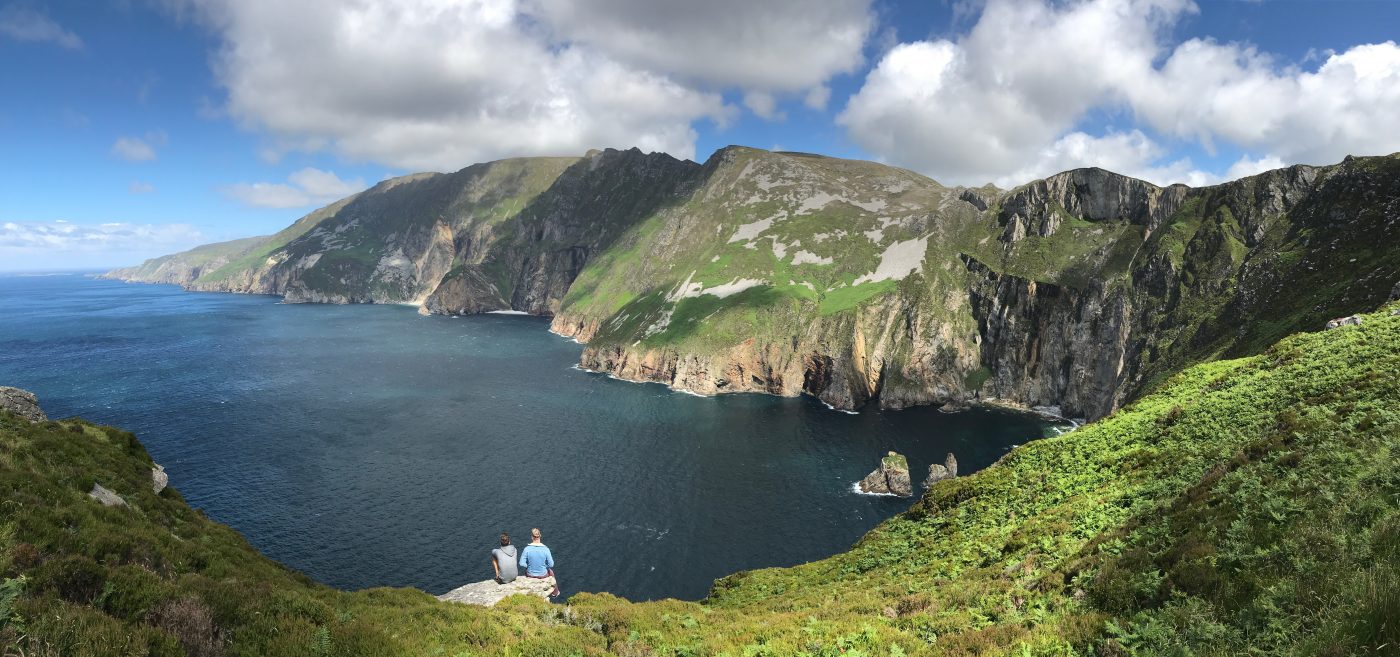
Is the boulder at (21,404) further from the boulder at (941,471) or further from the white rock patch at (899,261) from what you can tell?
the white rock patch at (899,261)

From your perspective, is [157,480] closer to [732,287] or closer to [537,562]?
[537,562]

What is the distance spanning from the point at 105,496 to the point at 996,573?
111 ft

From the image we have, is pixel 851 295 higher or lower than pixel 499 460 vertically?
higher

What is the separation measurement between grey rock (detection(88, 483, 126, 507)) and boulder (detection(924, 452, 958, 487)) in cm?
9033

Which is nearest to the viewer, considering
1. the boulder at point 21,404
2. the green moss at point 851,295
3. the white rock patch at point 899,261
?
the boulder at point 21,404

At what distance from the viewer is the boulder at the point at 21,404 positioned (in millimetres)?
28234

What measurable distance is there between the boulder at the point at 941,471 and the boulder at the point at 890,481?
139 inches

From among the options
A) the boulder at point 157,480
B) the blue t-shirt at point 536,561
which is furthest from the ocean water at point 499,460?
the blue t-shirt at point 536,561

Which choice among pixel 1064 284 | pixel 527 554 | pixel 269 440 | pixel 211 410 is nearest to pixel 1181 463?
pixel 527 554

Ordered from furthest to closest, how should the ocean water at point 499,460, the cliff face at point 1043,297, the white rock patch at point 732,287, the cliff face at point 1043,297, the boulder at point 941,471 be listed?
the white rock patch at point 732,287 < the cliff face at point 1043,297 < the cliff face at point 1043,297 < the boulder at point 941,471 < the ocean water at point 499,460

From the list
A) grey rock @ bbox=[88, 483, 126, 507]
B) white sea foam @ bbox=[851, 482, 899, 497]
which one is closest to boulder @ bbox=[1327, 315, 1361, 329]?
white sea foam @ bbox=[851, 482, 899, 497]

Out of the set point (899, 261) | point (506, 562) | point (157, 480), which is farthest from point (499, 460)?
point (899, 261)

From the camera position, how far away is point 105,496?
72.8ft

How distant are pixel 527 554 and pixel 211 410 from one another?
129 meters
